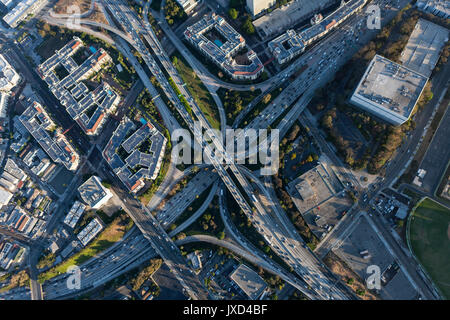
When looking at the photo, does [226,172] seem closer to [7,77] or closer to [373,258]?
[373,258]

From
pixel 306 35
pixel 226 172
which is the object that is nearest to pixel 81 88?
pixel 226 172

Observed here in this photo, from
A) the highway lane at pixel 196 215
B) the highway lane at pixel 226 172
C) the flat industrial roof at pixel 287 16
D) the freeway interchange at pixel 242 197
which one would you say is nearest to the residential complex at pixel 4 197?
the freeway interchange at pixel 242 197

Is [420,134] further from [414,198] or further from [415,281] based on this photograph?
[415,281]

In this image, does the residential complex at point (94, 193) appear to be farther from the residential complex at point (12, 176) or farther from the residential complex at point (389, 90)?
the residential complex at point (389, 90)

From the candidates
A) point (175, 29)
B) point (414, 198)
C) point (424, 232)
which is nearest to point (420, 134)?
point (414, 198)

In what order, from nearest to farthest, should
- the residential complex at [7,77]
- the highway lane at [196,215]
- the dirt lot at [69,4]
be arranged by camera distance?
1. the highway lane at [196,215]
2. the residential complex at [7,77]
3. the dirt lot at [69,4]

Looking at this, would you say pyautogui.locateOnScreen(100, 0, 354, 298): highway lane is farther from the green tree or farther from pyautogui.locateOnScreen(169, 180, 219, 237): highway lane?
the green tree
